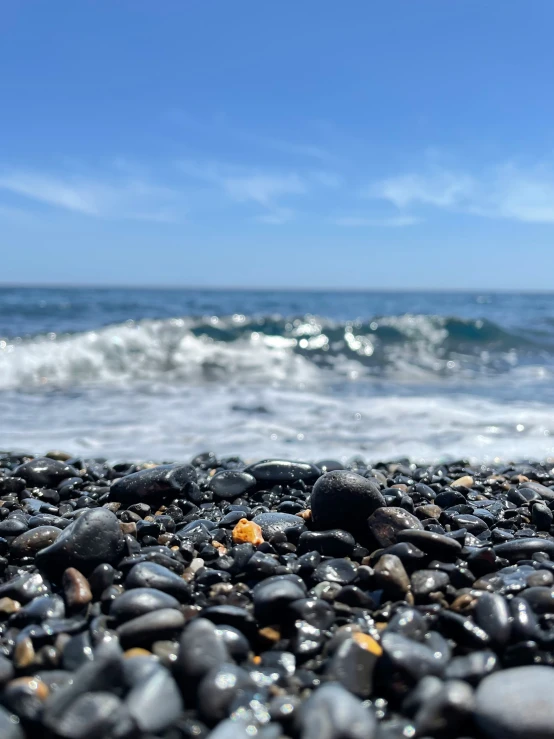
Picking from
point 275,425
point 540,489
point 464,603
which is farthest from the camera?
point 275,425

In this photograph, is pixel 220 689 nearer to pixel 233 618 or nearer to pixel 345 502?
pixel 233 618

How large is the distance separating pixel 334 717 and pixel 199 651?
1.32 ft

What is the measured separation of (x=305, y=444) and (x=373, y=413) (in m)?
1.86

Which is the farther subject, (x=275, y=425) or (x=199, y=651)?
(x=275, y=425)

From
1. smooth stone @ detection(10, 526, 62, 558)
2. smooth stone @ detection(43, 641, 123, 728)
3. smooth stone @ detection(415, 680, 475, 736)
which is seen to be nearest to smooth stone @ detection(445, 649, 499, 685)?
smooth stone @ detection(415, 680, 475, 736)

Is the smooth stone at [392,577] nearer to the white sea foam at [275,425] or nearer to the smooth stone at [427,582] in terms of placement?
the smooth stone at [427,582]

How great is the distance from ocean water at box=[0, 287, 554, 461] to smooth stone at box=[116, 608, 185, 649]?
3362 millimetres

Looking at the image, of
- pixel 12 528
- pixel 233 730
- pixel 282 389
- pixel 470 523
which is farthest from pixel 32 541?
pixel 282 389

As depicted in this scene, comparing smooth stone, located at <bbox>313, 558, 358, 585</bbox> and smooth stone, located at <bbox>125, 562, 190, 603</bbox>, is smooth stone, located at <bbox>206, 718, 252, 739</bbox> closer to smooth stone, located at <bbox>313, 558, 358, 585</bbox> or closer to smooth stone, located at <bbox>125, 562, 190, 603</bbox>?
smooth stone, located at <bbox>125, 562, 190, 603</bbox>

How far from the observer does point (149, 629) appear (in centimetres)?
175

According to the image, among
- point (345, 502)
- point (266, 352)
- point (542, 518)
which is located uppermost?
point (345, 502)

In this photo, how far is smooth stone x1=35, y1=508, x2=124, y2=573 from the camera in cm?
217

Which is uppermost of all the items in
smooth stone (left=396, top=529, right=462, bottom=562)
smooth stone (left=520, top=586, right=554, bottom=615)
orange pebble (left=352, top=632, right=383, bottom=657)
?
smooth stone (left=396, top=529, right=462, bottom=562)

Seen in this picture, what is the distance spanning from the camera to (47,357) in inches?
464
